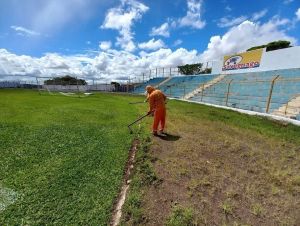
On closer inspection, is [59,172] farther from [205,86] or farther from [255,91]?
[205,86]

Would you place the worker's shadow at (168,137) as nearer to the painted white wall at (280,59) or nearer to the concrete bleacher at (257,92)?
the concrete bleacher at (257,92)

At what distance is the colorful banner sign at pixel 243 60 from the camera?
74.0ft

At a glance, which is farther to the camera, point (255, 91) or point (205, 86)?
point (205, 86)

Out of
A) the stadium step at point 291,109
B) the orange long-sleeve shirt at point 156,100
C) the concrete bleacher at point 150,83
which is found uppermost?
the orange long-sleeve shirt at point 156,100

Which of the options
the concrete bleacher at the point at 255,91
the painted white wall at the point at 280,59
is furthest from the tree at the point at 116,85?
the painted white wall at the point at 280,59

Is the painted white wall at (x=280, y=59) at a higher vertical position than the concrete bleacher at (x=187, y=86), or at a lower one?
higher

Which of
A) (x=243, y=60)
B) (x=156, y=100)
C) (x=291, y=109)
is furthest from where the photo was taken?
(x=243, y=60)

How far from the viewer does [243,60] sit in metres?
24.1

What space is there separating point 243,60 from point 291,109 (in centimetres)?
1297

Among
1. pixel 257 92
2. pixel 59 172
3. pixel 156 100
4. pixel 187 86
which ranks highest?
pixel 156 100

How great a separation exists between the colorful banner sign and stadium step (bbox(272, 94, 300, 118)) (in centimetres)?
1006

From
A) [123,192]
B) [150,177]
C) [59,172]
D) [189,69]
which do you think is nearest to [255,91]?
[150,177]

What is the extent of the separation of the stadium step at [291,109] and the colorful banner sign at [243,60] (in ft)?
33.0

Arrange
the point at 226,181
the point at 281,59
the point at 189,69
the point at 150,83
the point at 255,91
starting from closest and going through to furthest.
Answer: the point at 226,181 → the point at 255,91 → the point at 281,59 → the point at 150,83 → the point at 189,69
